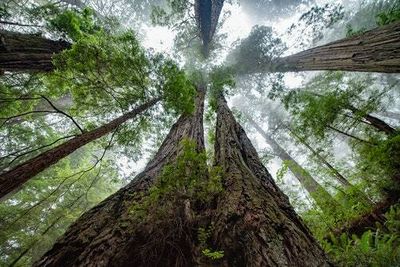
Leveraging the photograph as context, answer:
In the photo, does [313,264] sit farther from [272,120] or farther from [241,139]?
[272,120]

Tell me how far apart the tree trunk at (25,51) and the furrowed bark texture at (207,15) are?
19.3 feet

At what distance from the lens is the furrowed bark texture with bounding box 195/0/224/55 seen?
9.82 m

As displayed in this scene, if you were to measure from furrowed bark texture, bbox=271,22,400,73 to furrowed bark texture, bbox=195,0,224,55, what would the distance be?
15.3 ft

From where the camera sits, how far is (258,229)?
2145 mm

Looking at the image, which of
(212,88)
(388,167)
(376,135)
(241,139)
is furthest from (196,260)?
(212,88)

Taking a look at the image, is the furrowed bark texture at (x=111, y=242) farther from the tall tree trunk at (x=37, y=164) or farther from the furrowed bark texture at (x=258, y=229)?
the tall tree trunk at (x=37, y=164)

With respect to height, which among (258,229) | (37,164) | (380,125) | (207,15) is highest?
(207,15)

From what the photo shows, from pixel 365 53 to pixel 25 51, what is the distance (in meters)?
7.72

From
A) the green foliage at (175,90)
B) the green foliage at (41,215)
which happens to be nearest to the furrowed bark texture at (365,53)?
the green foliage at (175,90)

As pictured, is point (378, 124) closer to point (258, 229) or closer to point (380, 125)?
point (380, 125)

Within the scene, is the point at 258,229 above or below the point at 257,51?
below

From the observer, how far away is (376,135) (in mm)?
6539

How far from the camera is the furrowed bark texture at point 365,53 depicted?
190 inches

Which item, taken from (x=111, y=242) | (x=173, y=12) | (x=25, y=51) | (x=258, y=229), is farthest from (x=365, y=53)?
(x=173, y=12)
